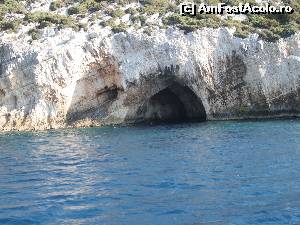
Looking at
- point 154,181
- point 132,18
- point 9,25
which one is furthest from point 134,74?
A: point 154,181

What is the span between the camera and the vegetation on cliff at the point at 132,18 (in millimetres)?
39219

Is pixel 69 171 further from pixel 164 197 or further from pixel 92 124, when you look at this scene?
pixel 92 124

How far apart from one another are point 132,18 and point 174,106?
8.55 m

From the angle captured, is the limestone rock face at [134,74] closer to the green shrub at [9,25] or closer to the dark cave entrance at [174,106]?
the green shrub at [9,25]

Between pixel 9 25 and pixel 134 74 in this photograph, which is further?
pixel 9 25

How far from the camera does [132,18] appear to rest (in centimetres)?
4072

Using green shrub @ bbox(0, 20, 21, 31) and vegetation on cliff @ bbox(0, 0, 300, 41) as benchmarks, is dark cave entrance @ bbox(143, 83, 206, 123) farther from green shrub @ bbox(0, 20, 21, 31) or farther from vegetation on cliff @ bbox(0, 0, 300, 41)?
green shrub @ bbox(0, 20, 21, 31)

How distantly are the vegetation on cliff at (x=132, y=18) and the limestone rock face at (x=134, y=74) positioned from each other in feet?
3.20

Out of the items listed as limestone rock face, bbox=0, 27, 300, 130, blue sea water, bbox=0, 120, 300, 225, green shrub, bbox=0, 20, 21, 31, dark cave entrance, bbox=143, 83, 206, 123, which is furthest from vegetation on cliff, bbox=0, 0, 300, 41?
blue sea water, bbox=0, 120, 300, 225

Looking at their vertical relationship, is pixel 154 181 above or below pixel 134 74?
below

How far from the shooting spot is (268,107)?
38.3 meters

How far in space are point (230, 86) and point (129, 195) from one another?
26.5 m

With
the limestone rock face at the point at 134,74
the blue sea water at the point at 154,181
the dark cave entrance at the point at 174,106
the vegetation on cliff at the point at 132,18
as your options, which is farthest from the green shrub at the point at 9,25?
the blue sea water at the point at 154,181

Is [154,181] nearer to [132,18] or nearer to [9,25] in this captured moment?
[132,18]
